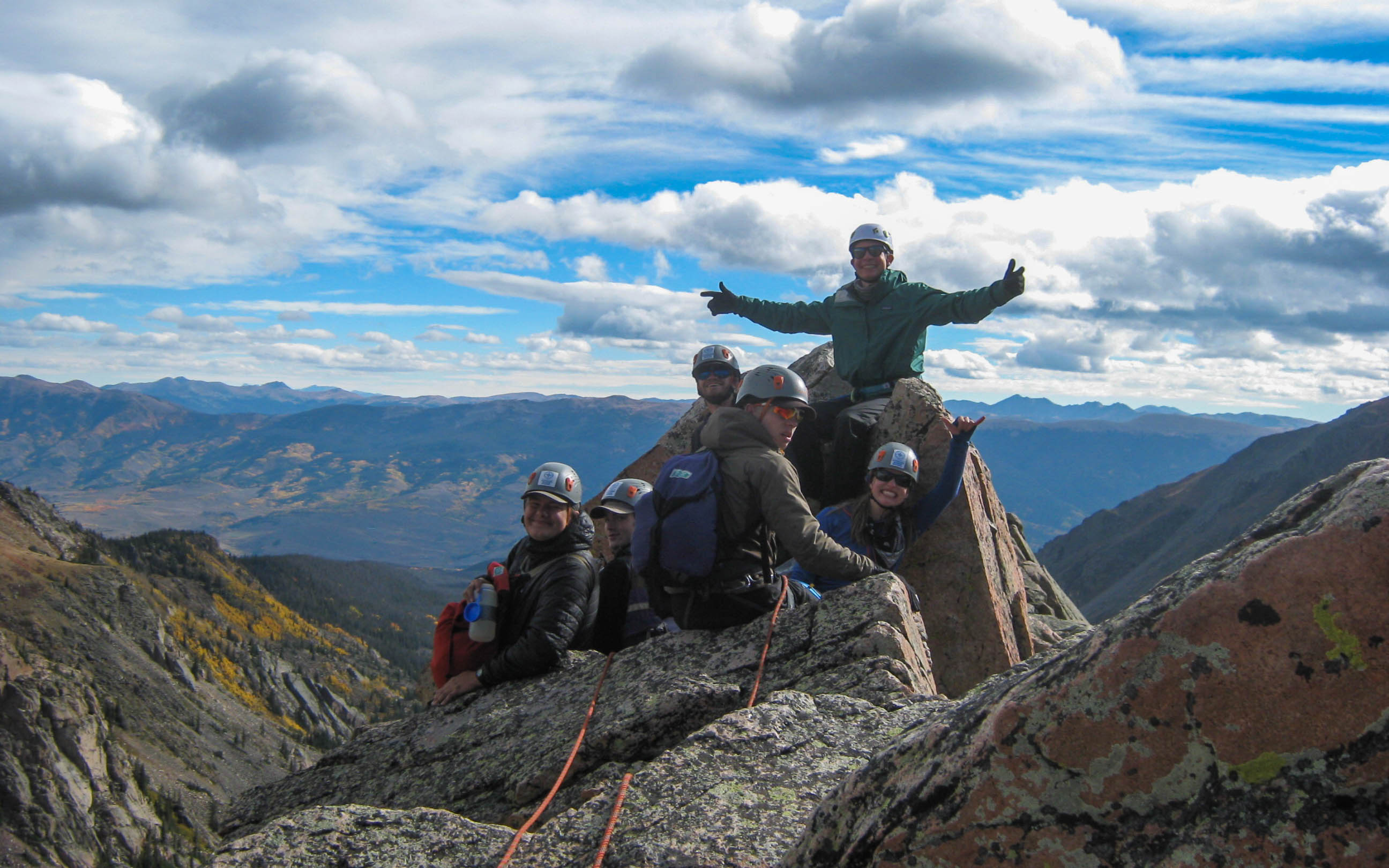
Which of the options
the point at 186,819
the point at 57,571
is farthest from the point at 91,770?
the point at 57,571

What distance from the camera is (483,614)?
9.27 meters

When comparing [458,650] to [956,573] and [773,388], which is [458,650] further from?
[956,573]

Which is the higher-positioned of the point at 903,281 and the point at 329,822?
the point at 903,281

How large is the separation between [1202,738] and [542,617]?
699 centimetres

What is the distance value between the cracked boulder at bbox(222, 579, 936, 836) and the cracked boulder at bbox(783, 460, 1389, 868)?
11.9ft

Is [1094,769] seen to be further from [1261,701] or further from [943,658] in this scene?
[943,658]

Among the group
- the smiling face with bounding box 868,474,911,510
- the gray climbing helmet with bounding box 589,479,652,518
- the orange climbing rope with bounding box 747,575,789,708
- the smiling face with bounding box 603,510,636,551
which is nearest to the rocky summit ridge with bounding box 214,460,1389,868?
the orange climbing rope with bounding box 747,575,789,708

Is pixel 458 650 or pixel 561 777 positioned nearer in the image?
pixel 561 777

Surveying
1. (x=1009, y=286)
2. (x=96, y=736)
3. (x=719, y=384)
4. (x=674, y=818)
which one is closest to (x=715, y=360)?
(x=719, y=384)

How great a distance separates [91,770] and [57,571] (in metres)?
61.8

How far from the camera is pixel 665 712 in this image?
7.29 metres

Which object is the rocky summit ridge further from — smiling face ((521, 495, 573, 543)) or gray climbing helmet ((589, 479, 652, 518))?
gray climbing helmet ((589, 479, 652, 518))

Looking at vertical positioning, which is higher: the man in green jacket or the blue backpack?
the man in green jacket

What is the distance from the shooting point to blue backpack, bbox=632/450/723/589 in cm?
817
